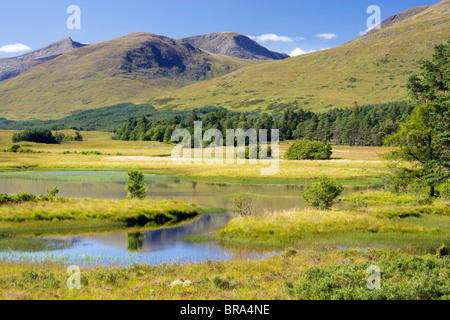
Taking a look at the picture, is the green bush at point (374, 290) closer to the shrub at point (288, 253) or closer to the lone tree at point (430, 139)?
the shrub at point (288, 253)

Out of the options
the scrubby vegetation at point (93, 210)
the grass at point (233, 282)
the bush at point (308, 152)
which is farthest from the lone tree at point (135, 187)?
the bush at point (308, 152)

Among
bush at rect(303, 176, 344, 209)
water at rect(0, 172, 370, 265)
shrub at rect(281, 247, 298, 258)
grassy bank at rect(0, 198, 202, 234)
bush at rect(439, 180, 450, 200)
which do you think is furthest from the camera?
bush at rect(439, 180, 450, 200)

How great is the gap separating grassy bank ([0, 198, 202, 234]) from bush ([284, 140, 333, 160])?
271 feet

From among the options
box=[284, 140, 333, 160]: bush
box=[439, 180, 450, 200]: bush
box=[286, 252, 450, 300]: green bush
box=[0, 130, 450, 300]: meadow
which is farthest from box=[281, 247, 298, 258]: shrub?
box=[284, 140, 333, 160]: bush

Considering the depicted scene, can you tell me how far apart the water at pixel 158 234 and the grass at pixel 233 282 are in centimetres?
400

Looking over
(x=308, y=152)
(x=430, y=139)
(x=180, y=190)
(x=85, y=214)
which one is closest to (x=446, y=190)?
(x=430, y=139)

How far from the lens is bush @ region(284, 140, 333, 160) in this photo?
404 ft

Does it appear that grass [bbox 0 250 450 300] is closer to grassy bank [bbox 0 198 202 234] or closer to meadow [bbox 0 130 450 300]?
meadow [bbox 0 130 450 300]

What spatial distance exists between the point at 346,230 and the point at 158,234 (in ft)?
51.0

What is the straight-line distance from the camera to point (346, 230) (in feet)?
111

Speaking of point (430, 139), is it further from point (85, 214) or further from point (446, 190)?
point (85, 214)

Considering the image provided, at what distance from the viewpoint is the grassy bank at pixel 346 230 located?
30.4 meters
